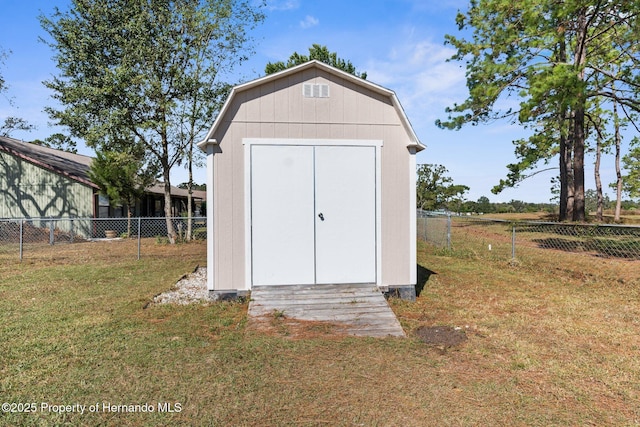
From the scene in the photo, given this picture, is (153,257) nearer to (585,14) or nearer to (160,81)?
(160,81)

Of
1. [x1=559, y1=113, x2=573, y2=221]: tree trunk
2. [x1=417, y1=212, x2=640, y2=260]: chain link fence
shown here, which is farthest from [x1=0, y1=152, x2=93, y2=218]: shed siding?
[x1=559, y1=113, x2=573, y2=221]: tree trunk

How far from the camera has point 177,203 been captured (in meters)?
30.0

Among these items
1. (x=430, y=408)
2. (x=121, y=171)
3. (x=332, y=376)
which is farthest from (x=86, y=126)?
(x=430, y=408)

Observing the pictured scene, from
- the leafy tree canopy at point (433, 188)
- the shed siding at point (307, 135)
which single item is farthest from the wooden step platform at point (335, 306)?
the leafy tree canopy at point (433, 188)

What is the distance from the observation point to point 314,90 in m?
5.83

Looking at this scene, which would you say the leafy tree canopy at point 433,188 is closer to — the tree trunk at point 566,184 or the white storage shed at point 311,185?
the tree trunk at point 566,184

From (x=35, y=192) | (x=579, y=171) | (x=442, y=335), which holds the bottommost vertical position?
(x=442, y=335)

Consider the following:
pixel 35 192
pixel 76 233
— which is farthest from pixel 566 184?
pixel 35 192

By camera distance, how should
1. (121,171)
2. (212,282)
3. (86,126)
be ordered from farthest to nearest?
(121,171)
(86,126)
(212,282)

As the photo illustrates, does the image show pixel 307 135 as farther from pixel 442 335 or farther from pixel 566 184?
pixel 566 184

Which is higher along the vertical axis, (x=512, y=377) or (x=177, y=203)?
(x=177, y=203)

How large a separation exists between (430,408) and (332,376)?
3.01 feet

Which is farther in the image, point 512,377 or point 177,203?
point 177,203

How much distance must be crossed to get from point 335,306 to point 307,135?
2750mm
